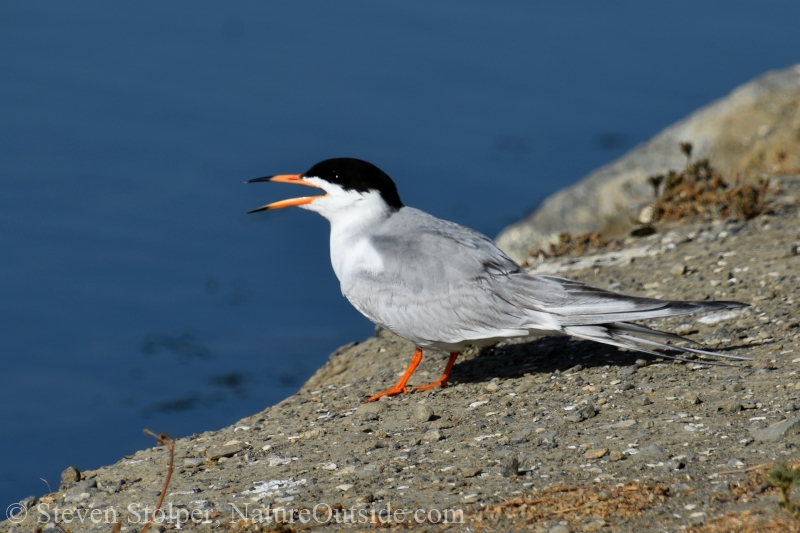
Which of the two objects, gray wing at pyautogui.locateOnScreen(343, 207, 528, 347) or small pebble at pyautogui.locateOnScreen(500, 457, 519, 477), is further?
gray wing at pyautogui.locateOnScreen(343, 207, 528, 347)

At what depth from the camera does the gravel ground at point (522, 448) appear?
2.92 metres

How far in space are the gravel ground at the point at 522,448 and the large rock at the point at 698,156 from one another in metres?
2.68

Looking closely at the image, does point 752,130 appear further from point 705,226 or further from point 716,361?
point 716,361

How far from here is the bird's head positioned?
15.7 feet

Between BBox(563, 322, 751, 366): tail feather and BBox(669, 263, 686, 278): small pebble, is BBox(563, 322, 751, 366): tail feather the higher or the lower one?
the lower one

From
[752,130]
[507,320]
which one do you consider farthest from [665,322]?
[752,130]

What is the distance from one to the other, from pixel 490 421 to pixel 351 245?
1283 mm

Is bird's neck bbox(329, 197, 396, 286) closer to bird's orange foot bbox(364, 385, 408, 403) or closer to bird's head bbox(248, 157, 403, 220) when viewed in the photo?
bird's head bbox(248, 157, 403, 220)

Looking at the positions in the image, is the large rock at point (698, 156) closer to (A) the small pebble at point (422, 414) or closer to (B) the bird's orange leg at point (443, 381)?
(B) the bird's orange leg at point (443, 381)

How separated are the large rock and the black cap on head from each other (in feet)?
9.99

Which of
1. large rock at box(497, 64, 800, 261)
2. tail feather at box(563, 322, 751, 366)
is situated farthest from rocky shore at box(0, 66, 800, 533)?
large rock at box(497, 64, 800, 261)

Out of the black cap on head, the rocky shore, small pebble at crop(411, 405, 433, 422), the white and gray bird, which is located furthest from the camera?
the black cap on head

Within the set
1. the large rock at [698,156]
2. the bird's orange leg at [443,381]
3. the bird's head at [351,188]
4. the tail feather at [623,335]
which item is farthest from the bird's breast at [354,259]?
the large rock at [698,156]

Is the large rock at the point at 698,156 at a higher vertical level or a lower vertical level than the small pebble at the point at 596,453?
higher
